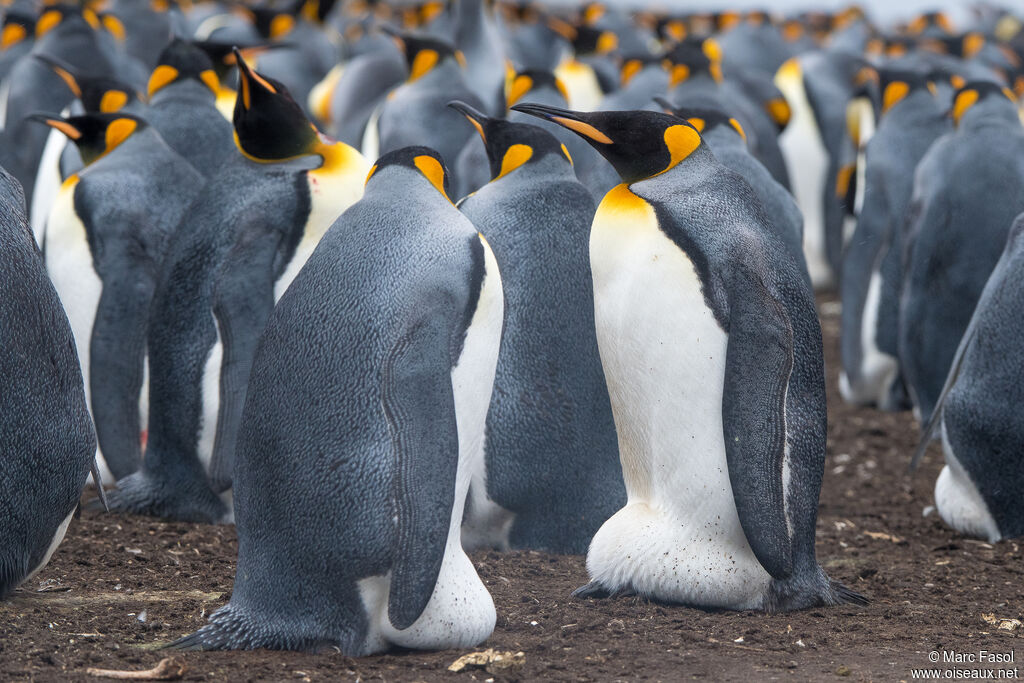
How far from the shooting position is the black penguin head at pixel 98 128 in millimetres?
5113

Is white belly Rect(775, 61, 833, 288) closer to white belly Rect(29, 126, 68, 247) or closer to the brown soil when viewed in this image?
white belly Rect(29, 126, 68, 247)

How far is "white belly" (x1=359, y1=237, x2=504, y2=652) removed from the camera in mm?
3010

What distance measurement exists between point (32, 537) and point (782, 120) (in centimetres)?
713

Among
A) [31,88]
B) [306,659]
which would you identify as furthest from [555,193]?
[31,88]

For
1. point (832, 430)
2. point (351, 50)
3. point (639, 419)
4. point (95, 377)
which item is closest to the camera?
point (639, 419)

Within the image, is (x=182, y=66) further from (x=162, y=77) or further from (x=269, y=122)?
(x=269, y=122)

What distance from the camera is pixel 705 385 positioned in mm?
3494

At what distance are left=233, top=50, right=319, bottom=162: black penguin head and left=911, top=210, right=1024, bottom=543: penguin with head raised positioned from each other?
2.33 m

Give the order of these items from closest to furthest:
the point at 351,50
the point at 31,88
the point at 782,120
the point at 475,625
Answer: the point at 475,625 → the point at 31,88 → the point at 782,120 → the point at 351,50

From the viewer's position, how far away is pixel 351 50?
1534cm

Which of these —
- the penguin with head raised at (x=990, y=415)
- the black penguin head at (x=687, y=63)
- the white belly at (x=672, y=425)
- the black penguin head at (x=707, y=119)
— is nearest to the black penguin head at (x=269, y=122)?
the white belly at (x=672, y=425)

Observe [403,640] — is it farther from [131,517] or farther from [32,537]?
[131,517]

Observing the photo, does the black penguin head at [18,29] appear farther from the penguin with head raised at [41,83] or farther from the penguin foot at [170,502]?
the penguin foot at [170,502]

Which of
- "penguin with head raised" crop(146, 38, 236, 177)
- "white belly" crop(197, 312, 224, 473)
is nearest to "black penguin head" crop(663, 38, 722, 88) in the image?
"penguin with head raised" crop(146, 38, 236, 177)
